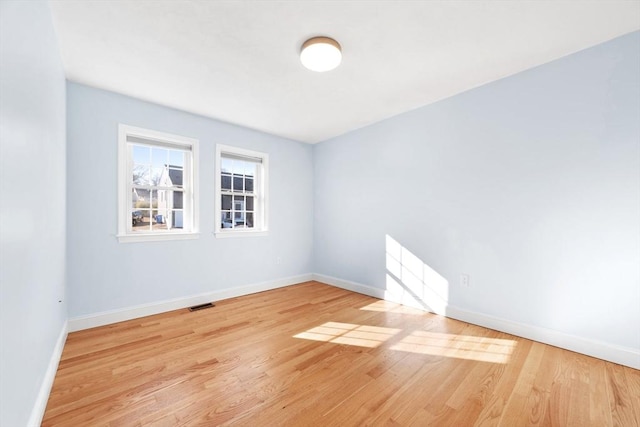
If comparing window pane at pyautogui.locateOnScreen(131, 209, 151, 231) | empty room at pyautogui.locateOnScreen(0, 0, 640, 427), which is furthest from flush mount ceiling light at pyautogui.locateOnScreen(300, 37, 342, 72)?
window pane at pyautogui.locateOnScreen(131, 209, 151, 231)

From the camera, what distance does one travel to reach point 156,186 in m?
3.29

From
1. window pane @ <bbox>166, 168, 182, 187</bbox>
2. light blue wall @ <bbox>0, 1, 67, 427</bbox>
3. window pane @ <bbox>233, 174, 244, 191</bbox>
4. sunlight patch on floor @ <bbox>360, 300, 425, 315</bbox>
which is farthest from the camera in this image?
window pane @ <bbox>233, 174, 244, 191</bbox>

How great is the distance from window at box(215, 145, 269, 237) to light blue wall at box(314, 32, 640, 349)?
6.71 feet

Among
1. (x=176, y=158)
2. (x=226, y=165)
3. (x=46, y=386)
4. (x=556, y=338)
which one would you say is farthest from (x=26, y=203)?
(x=556, y=338)

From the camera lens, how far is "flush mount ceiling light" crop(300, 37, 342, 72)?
209 cm

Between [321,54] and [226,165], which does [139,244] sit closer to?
[226,165]

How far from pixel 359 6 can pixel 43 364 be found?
10.5 feet

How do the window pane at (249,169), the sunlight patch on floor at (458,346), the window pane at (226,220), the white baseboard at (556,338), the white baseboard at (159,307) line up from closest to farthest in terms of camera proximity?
1. the white baseboard at (556,338)
2. the sunlight patch on floor at (458,346)
3. the white baseboard at (159,307)
4. the window pane at (226,220)
5. the window pane at (249,169)

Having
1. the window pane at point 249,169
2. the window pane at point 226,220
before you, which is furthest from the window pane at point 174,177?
the window pane at point 249,169

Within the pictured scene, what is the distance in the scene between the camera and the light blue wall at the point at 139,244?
2.74 m

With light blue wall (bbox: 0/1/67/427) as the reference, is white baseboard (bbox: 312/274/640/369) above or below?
below

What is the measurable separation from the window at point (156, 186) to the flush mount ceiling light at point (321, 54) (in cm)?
212

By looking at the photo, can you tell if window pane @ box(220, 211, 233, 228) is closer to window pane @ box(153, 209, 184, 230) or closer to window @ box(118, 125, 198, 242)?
window @ box(118, 125, 198, 242)

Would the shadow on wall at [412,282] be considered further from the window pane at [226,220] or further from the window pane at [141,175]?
the window pane at [141,175]
